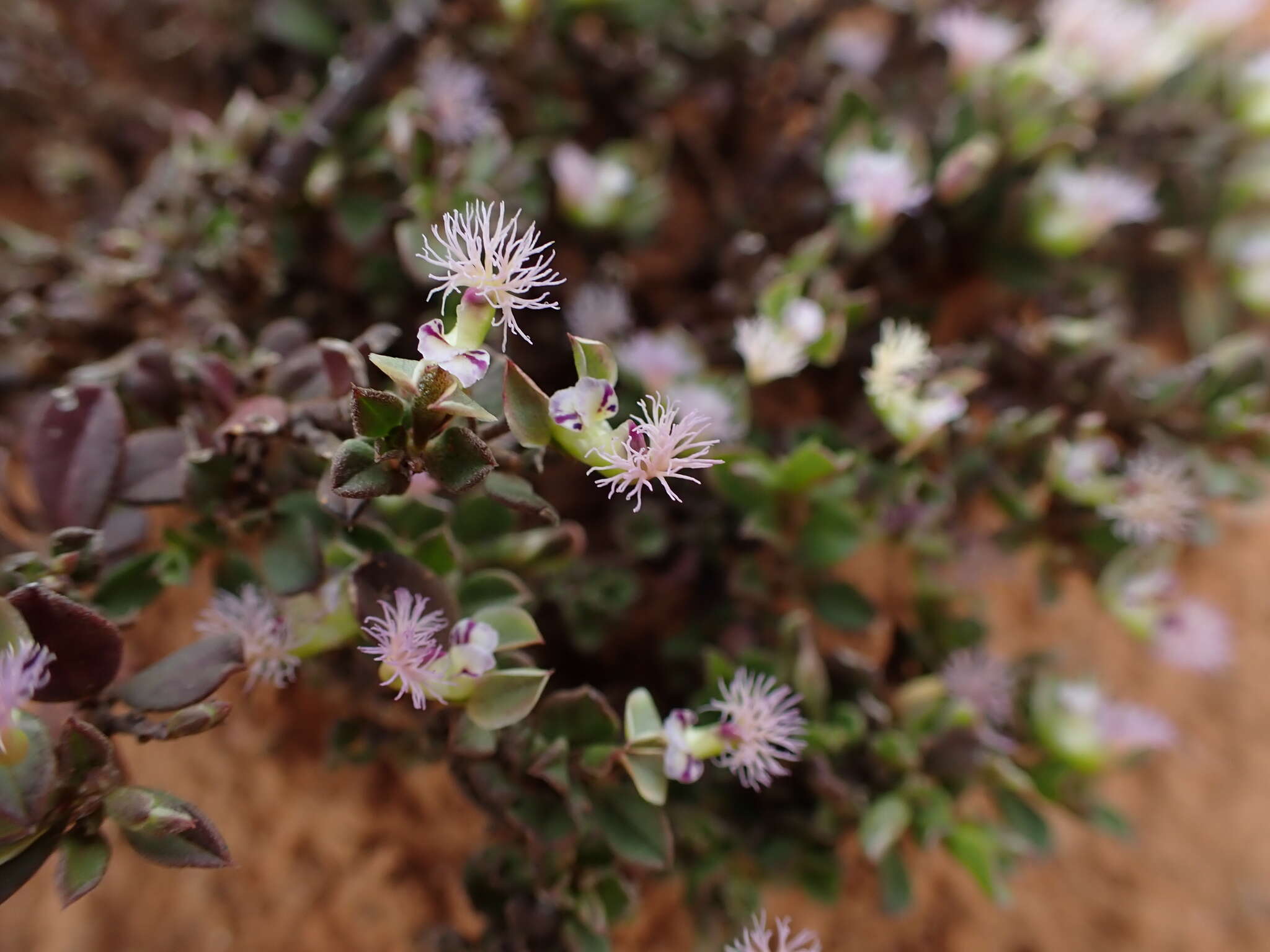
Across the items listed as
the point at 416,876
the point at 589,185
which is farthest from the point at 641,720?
the point at 589,185

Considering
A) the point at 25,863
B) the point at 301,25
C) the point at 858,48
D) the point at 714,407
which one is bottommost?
the point at 25,863

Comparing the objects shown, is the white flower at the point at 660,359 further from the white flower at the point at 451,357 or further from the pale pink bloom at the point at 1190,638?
the pale pink bloom at the point at 1190,638

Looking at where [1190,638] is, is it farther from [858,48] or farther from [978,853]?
[858,48]

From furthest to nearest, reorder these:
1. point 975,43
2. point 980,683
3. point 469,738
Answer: point 975,43, point 980,683, point 469,738

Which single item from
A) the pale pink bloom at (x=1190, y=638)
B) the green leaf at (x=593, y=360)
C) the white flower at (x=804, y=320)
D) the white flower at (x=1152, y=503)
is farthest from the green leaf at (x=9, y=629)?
the pale pink bloom at (x=1190, y=638)

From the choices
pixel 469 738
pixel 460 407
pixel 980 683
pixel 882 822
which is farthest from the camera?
pixel 980 683

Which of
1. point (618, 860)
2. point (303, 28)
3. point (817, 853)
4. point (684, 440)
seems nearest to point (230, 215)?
point (303, 28)

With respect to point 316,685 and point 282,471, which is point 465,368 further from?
point 316,685
